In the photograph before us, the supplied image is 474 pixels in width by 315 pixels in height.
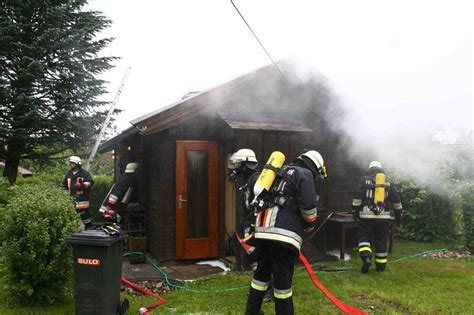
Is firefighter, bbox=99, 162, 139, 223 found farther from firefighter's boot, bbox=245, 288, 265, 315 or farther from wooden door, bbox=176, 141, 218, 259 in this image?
firefighter's boot, bbox=245, 288, 265, 315

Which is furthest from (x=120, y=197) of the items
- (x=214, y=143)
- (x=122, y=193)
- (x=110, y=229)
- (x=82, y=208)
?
(x=110, y=229)

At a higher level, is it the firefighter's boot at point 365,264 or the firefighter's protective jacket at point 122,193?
the firefighter's protective jacket at point 122,193

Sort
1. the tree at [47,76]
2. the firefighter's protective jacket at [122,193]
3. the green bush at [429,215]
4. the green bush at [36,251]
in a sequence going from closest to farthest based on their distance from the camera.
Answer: the green bush at [36,251] < the firefighter's protective jacket at [122,193] < the green bush at [429,215] < the tree at [47,76]

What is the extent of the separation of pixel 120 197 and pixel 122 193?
3.8 inches

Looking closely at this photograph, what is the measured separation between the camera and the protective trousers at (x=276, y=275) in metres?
4.07

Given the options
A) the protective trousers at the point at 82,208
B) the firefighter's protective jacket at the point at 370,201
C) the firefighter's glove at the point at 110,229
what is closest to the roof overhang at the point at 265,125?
the firefighter's protective jacket at the point at 370,201

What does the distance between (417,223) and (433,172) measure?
1.84 metres

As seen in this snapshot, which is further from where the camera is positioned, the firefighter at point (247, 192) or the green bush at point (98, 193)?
the green bush at point (98, 193)

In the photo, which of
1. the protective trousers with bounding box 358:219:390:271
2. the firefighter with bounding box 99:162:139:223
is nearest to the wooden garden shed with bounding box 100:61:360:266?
the firefighter with bounding box 99:162:139:223

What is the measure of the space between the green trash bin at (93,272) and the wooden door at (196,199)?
333 cm

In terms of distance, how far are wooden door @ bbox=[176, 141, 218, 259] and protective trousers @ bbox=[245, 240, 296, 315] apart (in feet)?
11.5

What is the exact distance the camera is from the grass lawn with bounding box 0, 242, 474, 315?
4977 millimetres

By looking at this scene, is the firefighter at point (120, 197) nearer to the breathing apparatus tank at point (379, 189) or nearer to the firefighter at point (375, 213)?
the firefighter at point (375, 213)

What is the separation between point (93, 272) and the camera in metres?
4.25
